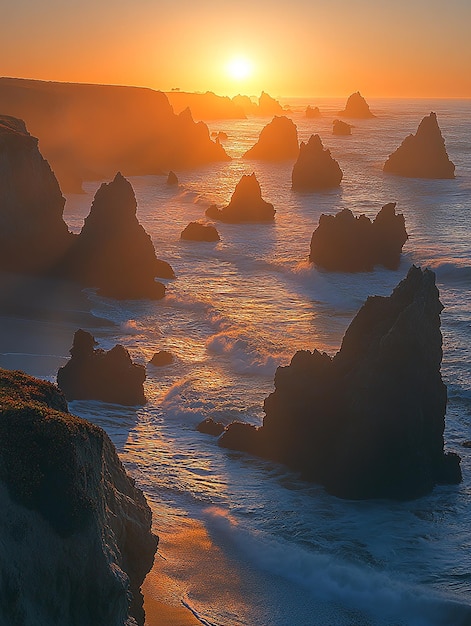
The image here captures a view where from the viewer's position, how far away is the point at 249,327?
4791 cm

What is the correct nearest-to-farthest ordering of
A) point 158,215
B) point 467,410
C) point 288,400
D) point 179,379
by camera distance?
1. point 288,400
2. point 467,410
3. point 179,379
4. point 158,215

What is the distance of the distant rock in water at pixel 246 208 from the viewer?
9069 cm

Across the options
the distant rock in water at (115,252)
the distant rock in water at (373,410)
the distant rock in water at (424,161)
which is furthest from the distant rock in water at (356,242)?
the distant rock in water at (424,161)

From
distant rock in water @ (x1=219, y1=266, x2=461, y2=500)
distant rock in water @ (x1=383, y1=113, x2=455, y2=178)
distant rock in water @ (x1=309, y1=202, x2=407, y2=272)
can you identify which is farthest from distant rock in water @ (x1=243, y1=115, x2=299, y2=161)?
distant rock in water @ (x1=219, y1=266, x2=461, y2=500)

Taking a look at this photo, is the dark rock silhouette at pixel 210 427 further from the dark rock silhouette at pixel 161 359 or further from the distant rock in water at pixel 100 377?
the dark rock silhouette at pixel 161 359

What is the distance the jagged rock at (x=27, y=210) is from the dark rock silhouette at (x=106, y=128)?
63.4m

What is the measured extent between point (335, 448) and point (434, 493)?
3439 millimetres

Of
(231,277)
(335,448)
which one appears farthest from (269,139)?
(335,448)

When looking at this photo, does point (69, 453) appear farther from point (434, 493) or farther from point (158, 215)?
point (158, 215)

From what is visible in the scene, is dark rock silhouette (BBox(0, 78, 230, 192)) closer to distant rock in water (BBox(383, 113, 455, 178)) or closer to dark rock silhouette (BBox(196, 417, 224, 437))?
distant rock in water (BBox(383, 113, 455, 178))

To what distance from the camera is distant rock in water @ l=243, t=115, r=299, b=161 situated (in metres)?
162

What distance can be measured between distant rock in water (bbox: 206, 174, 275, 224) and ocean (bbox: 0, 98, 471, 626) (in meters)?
11.1

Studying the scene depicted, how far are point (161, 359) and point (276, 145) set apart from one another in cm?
12637

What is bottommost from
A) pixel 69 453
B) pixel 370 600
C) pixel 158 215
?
pixel 370 600
